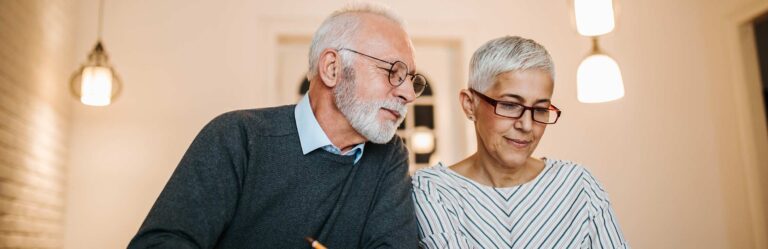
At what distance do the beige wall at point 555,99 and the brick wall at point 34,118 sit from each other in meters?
0.20

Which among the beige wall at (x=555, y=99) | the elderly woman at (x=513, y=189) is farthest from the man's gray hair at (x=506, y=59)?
the beige wall at (x=555, y=99)

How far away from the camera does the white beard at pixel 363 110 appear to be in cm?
179

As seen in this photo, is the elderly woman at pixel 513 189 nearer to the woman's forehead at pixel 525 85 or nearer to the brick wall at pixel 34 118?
the woman's forehead at pixel 525 85

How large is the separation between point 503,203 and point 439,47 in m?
2.89

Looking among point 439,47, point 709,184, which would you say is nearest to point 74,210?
point 439,47

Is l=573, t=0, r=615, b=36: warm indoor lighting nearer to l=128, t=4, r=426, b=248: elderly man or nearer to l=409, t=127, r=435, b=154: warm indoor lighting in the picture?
l=128, t=4, r=426, b=248: elderly man

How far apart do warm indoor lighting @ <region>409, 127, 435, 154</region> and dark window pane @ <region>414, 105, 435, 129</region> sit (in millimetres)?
38

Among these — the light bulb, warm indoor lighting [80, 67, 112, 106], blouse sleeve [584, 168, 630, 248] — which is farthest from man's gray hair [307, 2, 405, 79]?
the light bulb

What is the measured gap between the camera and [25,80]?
11.6 feet

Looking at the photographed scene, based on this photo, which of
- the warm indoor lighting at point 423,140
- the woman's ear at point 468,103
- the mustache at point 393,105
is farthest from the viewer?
the warm indoor lighting at point 423,140

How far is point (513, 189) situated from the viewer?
1.97 meters

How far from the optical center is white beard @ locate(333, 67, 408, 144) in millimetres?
1793

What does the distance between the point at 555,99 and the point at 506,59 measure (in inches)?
110

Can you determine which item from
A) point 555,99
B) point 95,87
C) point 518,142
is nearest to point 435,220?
point 518,142
